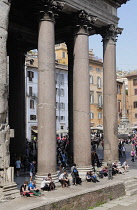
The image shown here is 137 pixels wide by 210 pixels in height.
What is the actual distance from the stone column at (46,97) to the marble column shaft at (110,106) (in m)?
5.25

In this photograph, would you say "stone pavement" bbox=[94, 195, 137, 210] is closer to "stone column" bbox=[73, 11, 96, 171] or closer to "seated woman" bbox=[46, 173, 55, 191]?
"seated woman" bbox=[46, 173, 55, 191]

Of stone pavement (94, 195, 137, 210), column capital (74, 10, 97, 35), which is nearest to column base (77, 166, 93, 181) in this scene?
stone pavement (94, 195, 137, 210)

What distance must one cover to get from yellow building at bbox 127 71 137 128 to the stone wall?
60148 mm

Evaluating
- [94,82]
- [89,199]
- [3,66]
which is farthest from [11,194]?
[94,82]

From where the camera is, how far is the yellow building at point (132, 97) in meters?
73.4

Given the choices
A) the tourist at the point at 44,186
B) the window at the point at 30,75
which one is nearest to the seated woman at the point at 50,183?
the tourist at the point at 44,186

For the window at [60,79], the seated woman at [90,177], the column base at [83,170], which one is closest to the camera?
the seated woman at [90,177]

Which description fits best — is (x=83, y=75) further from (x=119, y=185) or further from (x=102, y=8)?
(x=119, y=185)

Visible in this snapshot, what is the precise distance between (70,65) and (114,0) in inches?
186

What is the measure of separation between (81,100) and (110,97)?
3.15 meters

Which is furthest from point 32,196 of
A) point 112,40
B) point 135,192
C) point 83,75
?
point 112,40

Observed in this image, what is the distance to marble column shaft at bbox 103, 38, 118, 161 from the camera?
1872 centimetres

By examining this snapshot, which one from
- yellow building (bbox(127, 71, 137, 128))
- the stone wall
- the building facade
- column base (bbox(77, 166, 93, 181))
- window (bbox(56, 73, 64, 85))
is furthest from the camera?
yellow building (bbox(127, 71, 137, 128))

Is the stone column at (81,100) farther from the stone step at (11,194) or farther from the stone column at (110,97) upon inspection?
the stone step at (11,194)
